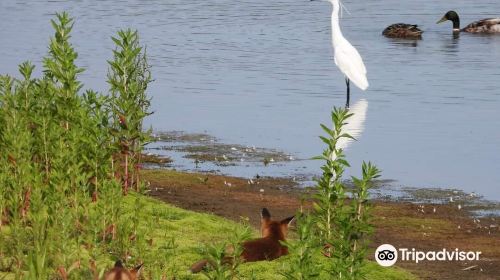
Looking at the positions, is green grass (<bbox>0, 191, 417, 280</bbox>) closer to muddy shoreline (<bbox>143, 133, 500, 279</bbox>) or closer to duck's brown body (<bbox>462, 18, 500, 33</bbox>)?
muddy shoreline (<bbox>143, 133, 500, 279</bbox>)

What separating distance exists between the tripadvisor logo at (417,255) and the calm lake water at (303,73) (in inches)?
139

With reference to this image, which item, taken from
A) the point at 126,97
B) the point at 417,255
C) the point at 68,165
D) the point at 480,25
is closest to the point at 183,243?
the point at 68,165

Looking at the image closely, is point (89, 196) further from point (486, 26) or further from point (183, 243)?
point (486, 26)

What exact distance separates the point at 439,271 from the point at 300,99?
44.8 feet

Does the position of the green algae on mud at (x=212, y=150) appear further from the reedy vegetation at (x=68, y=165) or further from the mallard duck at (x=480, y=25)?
the mallard duck at (x=480, y=25)

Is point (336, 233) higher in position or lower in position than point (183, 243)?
higher

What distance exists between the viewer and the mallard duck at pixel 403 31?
38.4 m

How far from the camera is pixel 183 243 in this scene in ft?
37.3

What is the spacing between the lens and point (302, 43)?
3762 centimetres

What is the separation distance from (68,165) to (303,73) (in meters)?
19.7

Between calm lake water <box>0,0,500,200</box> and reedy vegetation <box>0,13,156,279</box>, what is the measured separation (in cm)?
632

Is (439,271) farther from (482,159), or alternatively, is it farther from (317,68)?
(317,68)

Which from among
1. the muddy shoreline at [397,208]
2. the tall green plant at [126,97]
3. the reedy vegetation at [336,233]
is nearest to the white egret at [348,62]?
the muddy shoreline at [397,208]

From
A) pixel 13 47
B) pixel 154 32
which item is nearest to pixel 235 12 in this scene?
pixel 154 32
